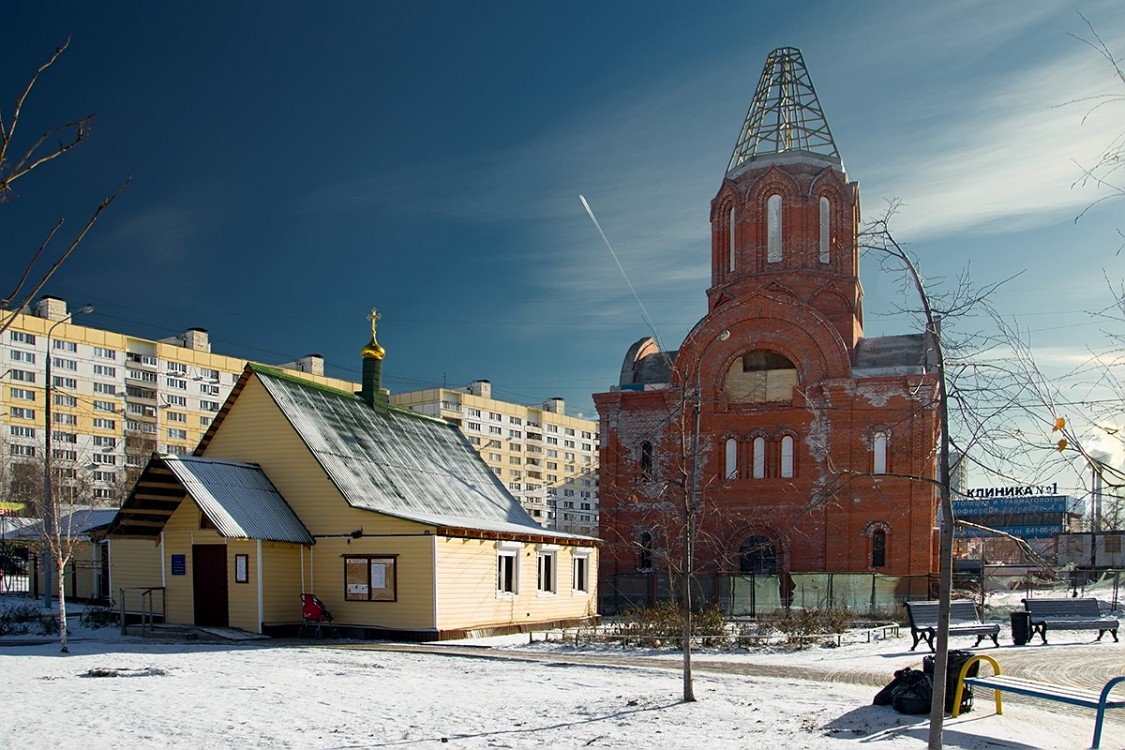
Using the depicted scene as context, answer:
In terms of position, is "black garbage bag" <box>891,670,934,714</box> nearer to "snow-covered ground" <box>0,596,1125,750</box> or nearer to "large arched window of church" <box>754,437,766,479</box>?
"snow-covered ground" <box>0,596,1125,750</box>

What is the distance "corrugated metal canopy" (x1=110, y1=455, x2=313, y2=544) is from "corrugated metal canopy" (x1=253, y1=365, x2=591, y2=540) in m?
1.54

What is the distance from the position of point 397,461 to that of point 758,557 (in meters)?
17.1

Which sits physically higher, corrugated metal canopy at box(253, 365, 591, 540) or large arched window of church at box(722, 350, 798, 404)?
large arched window of church at box(722, 350, 798, 404)

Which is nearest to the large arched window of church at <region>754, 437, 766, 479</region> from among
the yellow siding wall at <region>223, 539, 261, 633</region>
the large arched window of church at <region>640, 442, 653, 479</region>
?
the large arched window of church at <region>640, 442, 653, 479</region>

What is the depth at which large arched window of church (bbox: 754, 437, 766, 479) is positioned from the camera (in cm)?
3919

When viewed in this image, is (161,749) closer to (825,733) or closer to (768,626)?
(825,733)

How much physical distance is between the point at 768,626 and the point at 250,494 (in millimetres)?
12083

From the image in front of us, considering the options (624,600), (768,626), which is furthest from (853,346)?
(768,626)

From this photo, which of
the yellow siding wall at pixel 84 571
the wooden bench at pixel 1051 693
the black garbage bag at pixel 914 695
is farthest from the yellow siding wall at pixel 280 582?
the wooden bench at pixel 1051 693

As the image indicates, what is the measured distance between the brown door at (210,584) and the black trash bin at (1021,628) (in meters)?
16.9

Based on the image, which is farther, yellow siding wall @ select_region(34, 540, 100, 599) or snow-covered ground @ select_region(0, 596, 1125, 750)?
yellow siding wall @ select_region(34, 540, 100, 599)

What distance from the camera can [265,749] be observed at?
985 cm

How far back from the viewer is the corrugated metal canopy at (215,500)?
2191cm

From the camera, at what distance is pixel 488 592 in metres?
23.6
